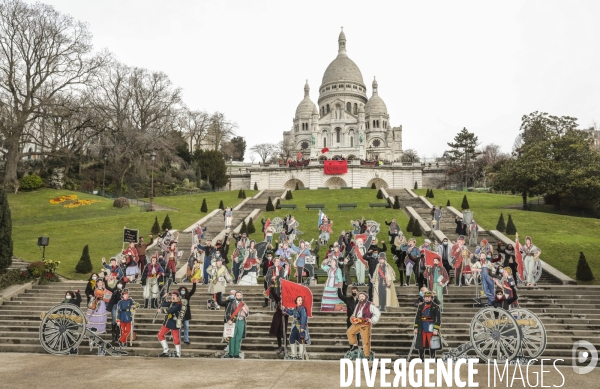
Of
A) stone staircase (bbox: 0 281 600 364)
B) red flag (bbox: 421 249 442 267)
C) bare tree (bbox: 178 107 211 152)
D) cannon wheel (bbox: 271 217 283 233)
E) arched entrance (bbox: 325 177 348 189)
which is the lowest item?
stone staircase (bbox: 0 281 600 364)

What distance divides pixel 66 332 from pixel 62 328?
141 millimetres

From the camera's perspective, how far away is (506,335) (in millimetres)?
9414

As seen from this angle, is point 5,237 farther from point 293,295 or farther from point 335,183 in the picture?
point 335,183

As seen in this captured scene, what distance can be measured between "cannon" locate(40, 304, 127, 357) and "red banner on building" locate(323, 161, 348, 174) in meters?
47.8

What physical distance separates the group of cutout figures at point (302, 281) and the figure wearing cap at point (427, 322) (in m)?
0.02

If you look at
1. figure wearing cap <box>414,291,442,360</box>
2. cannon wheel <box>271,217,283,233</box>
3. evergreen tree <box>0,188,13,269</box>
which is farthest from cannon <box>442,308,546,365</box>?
evergreen tree <box>0,188,13,269</box>

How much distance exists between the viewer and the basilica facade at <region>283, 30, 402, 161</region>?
9981 centimetres

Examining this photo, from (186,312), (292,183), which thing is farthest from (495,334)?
(292,183)

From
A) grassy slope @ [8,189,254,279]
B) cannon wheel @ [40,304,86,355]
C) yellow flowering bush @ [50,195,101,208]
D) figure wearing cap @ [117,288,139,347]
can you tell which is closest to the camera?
cannon wheel @ [40,304,86,355]

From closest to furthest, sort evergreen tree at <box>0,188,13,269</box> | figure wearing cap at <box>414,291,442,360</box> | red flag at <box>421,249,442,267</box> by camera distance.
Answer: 1. figure wearing cap at <box>414,291,442,360</box>
2. red flag at <box>421,249,442,267</box>
3. evergreen tree at <box>0,188,13,269</box>

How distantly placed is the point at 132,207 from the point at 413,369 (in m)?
31.8

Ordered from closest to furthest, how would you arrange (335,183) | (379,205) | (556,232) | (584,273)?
(584,273) → (556,232) → (379,205) → (335,183)

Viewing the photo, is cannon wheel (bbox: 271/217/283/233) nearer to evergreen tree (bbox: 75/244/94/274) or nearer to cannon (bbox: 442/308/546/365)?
evergreen tree (bbox: 75/244/94/274)

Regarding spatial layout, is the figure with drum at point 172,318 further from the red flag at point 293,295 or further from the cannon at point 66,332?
the red flag at point 293,295
